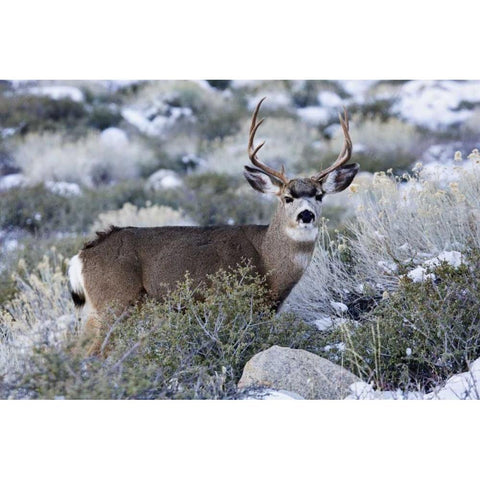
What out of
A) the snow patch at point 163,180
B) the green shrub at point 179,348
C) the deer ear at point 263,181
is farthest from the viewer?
the snow patch at point 163,180

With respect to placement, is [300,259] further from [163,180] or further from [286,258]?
[163,180]

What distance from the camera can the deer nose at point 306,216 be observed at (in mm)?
7133

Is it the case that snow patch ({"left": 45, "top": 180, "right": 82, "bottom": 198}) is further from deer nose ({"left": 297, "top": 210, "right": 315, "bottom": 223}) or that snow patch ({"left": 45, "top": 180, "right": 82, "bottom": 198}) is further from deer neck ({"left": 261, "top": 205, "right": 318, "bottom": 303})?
deer nose ({"left": 297, "top": 210, "right": 315, "bottom": 223})

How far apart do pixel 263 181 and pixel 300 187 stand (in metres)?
Answer: 0.40

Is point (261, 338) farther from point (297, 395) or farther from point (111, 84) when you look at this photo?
point (111, 84)

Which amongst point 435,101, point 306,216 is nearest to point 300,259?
point 306,216

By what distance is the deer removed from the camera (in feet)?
23.4

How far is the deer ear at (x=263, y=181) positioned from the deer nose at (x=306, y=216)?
39cm

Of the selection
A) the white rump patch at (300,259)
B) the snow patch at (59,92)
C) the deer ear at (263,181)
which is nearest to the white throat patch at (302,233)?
the white rump patch at (300,259)

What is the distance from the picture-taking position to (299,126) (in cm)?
977

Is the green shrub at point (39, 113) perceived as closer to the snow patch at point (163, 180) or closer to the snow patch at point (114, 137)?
the snow patch at point (114, 137)

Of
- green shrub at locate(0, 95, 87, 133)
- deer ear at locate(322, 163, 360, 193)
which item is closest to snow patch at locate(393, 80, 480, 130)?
deer ear at locate(322, 163, 360, 193)

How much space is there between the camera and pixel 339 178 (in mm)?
7543

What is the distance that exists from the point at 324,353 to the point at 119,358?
5.34 feet
